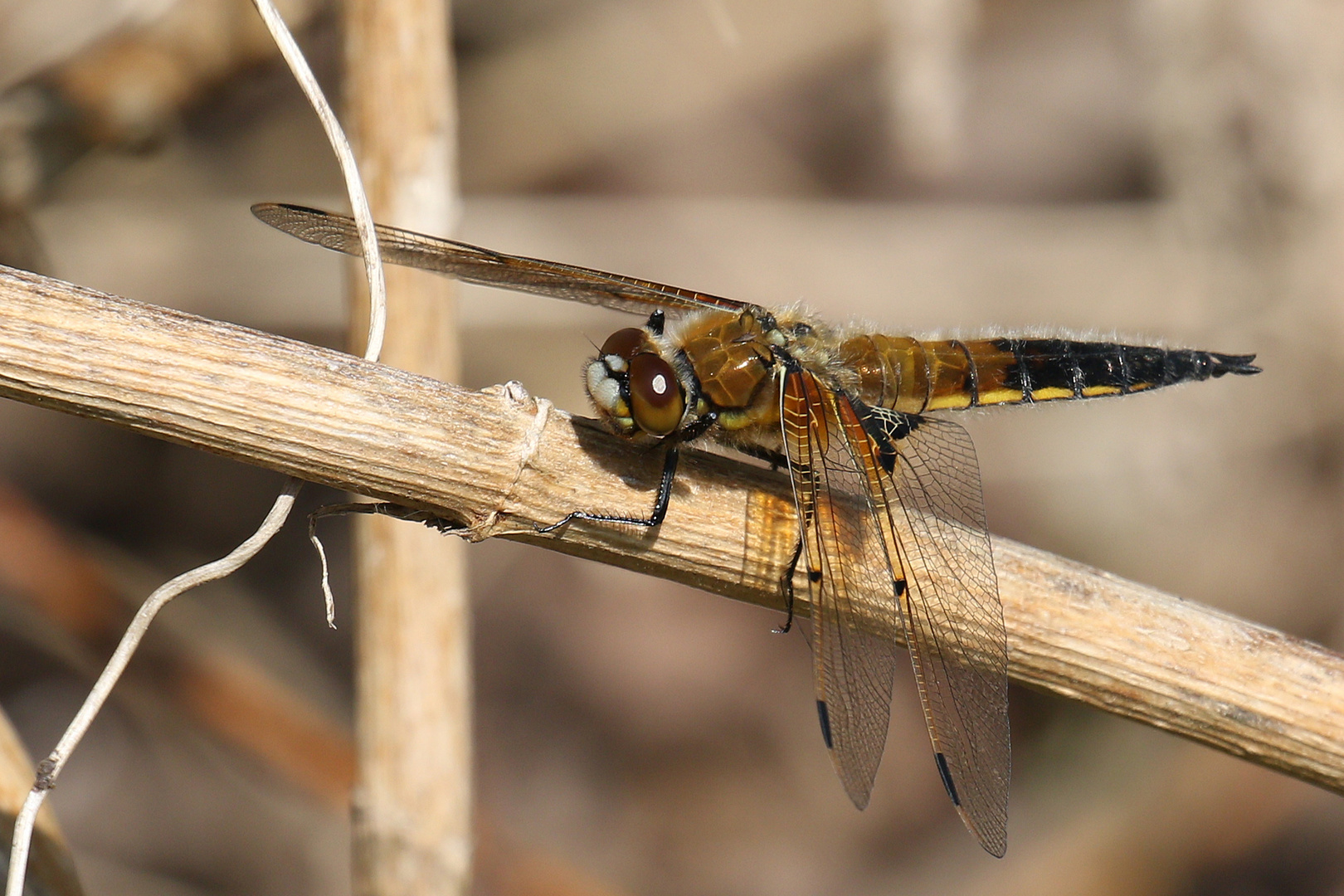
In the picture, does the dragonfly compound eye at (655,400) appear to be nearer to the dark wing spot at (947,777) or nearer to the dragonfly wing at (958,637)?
the dragonfly wing at (958,637)

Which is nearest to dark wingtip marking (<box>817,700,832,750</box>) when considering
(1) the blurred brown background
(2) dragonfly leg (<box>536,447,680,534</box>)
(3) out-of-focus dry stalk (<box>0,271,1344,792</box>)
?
(3) out-of-focus dry stalk (<box>0,271,1344,792</box>)

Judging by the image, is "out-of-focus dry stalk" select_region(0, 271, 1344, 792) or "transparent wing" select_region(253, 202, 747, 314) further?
"transparent wing" select_region(253, 202, 747, 314)

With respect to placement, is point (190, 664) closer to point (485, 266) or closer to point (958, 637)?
point (485, 266)

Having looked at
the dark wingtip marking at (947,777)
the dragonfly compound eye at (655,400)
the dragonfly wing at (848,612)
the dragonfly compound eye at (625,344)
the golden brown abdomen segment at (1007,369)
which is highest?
the golden brown abdomen segment at (1007,369)

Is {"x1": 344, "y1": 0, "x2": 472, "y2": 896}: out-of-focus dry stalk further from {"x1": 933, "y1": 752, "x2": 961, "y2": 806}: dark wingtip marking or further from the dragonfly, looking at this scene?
{"x1": 933, "y1": 752, "x2": 961, "y2": 806}: dark wingtip marking

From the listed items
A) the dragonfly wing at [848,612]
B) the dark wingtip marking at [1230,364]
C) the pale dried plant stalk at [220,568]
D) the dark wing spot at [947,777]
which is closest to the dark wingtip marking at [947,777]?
the dark wing spot at [947,777]

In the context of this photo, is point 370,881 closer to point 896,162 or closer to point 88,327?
point 88,327

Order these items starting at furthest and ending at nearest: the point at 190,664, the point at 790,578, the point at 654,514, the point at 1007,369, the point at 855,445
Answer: the point at 190,664 < the point at 1007,369 < the point at 855,445 < the point at 790,578 < the point at 654,514

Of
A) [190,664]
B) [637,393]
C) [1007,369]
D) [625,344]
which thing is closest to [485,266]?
[625,344]
